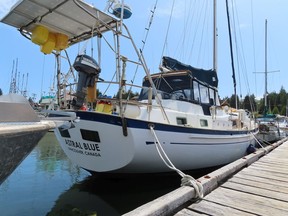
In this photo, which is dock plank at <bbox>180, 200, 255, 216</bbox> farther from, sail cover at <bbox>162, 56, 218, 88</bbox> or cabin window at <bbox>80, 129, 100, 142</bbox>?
sail cover at <bbox>162, 56, 218, 88</bbox>

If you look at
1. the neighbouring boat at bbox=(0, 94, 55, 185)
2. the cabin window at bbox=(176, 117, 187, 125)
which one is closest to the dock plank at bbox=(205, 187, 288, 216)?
the neighbouring boat at bbox=(0, 94, 55, 185)

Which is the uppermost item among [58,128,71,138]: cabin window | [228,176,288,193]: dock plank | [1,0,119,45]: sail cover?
[1,0,119,45]: sail cover

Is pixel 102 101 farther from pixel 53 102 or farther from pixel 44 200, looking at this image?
pixel 44 200

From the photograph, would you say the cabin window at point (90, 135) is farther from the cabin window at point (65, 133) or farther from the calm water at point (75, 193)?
the calm water at point (75, 193)

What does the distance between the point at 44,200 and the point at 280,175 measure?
466 centimetres

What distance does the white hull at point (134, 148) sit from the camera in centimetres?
502

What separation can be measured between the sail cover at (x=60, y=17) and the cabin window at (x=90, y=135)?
203cm

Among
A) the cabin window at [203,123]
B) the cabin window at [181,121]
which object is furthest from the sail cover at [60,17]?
the cabin window at [203,123]

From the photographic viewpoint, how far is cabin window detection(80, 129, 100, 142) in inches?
205

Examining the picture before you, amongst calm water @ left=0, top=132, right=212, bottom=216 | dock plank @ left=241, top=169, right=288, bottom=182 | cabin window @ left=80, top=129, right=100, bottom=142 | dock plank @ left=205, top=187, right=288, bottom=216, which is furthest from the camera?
Result: cabin window @ left=80, top=129, right=100, bottom=142

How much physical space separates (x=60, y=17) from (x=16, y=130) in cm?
392

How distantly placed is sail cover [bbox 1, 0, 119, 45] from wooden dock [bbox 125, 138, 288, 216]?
11.9 feet

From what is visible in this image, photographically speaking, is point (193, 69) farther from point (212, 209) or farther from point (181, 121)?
point (212, 209)

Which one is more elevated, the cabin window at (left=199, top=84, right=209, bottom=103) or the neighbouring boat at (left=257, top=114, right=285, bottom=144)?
the cabin window at (left=199, top=84, right=209, bottom=103)
